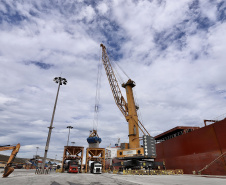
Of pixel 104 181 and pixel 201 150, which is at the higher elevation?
pixel 201 150

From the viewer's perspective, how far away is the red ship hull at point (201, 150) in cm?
2357

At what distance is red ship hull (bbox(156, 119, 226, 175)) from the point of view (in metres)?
23.6

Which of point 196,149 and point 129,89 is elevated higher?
point 129,89

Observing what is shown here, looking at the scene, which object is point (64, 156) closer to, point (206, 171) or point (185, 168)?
point (185, 168)

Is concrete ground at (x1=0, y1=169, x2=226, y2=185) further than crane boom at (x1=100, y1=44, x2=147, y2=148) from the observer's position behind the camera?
No

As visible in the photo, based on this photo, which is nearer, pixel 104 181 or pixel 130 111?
pixel 104 181

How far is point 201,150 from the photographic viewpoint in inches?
1080

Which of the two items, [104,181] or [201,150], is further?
[201,150]

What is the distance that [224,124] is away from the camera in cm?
2373

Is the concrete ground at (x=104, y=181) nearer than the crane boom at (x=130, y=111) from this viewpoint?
Yes

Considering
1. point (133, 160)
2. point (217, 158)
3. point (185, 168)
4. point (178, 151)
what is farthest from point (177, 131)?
point (217, 158)

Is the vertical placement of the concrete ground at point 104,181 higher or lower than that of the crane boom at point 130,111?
lower

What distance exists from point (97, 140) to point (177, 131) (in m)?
23.8

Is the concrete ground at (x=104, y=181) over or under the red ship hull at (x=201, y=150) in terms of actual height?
under
